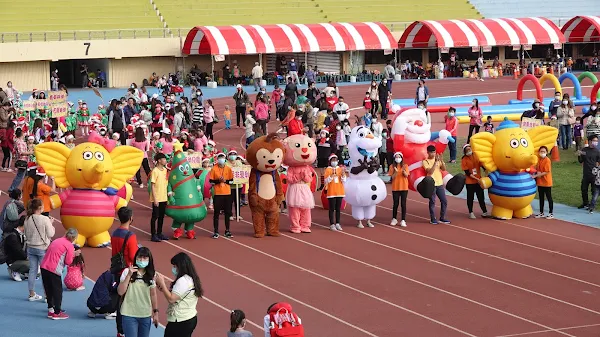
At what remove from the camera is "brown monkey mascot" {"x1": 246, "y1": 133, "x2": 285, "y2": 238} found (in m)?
18.6

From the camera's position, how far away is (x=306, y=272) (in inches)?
661

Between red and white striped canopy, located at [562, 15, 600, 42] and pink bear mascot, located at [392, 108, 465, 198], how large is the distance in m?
35.0

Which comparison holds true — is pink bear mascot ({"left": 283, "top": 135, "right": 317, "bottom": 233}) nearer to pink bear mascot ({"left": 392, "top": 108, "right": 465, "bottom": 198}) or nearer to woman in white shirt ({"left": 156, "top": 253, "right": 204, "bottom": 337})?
pink bear mascot ({"left": 392, "top": 108, "right": 465, "bottom": 198})

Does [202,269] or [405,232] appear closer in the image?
[202,269]

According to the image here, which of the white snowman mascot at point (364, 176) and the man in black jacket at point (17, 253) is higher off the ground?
the white snowman mascot at point (364, 176)

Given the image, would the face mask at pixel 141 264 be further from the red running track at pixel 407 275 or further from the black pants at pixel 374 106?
the black pants at pixel 374 106

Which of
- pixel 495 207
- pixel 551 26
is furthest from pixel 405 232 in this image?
pixel 551 26

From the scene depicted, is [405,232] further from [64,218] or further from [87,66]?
[87,66]

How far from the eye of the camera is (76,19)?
50344 millimetres

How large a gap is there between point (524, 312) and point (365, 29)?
1516 inches

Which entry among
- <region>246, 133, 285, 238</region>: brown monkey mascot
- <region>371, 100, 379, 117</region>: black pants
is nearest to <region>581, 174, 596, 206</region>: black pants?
<region>246, 133, 285, 238</region>: brown monkey mascot

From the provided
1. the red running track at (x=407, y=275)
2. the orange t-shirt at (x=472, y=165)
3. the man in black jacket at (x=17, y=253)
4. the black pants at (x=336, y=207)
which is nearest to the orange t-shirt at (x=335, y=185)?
the black pants at (x=336, y=207)

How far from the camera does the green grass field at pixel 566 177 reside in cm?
2275

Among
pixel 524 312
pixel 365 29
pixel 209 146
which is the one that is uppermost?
pixel 365 29
